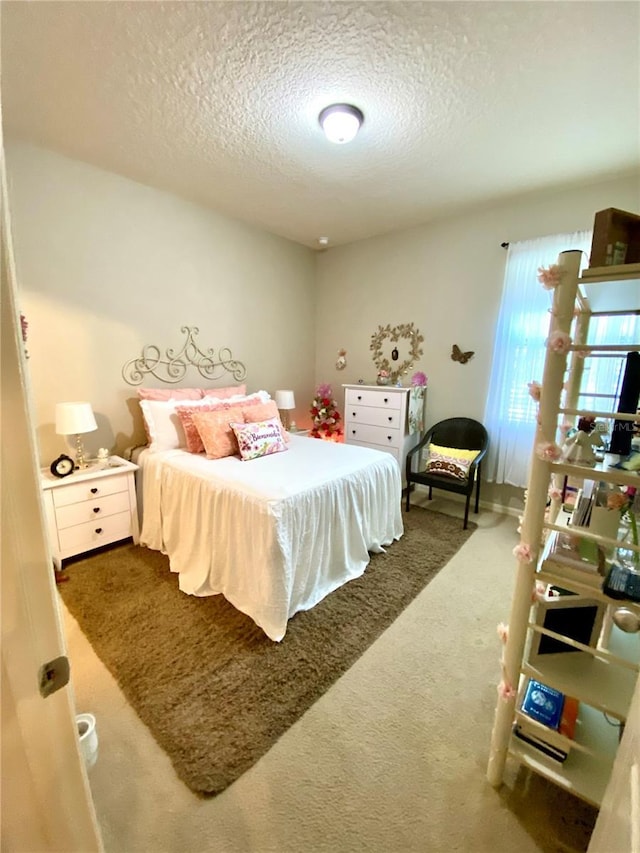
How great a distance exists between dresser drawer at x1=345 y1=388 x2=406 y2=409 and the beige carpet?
220 centimetres

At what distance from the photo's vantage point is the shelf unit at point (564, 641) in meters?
0.96

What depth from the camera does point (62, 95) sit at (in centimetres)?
183

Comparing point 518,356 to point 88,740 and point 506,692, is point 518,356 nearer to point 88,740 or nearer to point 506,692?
point 506,692

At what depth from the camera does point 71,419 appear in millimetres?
2303

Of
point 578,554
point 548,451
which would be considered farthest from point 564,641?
point 548,451

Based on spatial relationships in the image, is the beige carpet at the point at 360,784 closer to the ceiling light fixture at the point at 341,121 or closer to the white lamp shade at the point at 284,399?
the white lamp shade at the point at 284,399

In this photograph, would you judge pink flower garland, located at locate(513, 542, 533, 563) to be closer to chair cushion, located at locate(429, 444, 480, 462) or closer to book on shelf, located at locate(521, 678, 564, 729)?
book on shelf, located at locate(521, 678, 564, 729)

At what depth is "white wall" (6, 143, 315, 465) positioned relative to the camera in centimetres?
237

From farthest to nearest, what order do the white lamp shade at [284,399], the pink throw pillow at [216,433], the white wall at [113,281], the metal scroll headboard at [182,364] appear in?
the white lamp shade at [284,399] → the metal scroll headboard at [182,364] → the pink throw pillow at [216,433] → the white wall at [113,281]

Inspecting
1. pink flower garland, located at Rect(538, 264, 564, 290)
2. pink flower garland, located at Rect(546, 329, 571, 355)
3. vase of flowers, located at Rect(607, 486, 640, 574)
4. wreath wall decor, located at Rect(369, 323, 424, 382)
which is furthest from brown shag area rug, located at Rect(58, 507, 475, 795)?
wreath wall decor, located at Rect(369, 323, 424, 382)

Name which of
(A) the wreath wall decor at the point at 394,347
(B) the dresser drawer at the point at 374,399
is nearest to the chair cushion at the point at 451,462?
(B) the dresser drawer at the point at 374,399

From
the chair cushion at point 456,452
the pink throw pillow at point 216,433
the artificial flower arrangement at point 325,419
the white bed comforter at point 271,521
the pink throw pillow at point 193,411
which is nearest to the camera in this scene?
the white bed comforter at point 271,521

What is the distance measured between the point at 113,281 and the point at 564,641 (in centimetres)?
332

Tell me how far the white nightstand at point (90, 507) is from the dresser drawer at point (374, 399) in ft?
7.01
